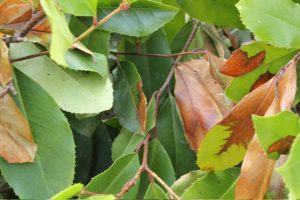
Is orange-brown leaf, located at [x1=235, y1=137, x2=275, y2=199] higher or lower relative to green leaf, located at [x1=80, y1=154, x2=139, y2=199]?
higher

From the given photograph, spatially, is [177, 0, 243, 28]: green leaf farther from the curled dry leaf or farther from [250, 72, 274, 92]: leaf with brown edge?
the curled dry leaf

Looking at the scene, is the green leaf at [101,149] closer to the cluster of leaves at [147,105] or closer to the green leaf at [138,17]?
the cluster of leaves at [147,105]

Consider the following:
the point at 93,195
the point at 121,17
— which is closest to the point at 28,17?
the point at 121,17

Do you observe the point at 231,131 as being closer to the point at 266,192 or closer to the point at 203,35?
the point at 266,192

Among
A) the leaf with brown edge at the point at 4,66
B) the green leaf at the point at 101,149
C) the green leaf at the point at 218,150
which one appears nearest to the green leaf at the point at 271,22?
the green leaf at the point at 218,150

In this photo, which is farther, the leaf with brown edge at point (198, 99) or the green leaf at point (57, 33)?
the leaf with brown edge at point (198, 99)

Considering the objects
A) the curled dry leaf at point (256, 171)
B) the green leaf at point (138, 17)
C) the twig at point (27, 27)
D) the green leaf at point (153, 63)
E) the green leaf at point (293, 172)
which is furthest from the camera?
the green leaf at point (153, 63)

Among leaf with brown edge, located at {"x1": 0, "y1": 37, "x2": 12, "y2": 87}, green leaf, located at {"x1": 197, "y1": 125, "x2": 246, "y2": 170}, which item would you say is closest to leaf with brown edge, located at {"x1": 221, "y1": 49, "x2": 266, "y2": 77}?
green leaf, located at {"x1": 197, "y1": 125, "x2": 246, "y2": 170}

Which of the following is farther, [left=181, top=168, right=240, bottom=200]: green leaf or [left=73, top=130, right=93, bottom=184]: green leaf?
[left=73, top=130, right=93, bottom=184]: green leaf
